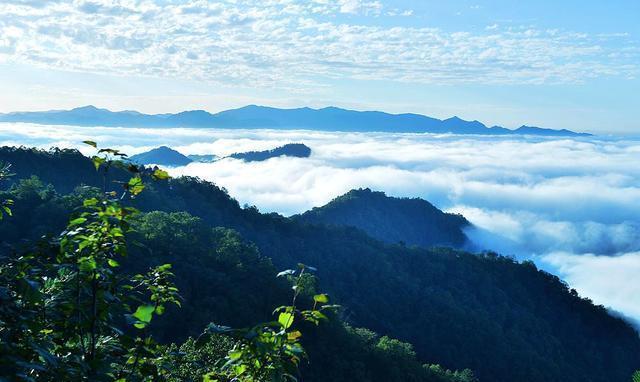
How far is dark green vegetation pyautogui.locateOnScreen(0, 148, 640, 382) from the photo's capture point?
4756 centimetres

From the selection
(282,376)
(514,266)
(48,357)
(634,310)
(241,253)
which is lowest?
(634,310)

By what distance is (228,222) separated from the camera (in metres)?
90.1

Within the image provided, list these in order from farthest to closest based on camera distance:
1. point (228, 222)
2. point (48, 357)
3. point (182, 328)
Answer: point (228, 222)
point (182, 328)
point (48, 357)

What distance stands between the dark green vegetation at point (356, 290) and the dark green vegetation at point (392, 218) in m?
43.7

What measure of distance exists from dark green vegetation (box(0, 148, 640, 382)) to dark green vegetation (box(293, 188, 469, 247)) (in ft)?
143

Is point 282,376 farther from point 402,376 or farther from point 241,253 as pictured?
point 241,253

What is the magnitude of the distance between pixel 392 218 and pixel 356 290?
85894 mm

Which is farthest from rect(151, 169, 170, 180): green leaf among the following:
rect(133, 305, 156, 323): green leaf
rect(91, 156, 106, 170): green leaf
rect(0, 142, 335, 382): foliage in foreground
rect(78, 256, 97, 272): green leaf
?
rect(133, 305, 156, 323): green leaf

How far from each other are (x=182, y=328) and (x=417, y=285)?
187ft

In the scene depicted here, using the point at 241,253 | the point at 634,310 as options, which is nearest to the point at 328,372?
the point at 241,253

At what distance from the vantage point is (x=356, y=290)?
85250 mm

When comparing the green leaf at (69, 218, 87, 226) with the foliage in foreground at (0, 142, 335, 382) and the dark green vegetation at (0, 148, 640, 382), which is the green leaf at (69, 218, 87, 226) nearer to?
the foliage in foreground at (0, 142, 335, 382)

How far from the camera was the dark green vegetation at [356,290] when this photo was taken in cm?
4756

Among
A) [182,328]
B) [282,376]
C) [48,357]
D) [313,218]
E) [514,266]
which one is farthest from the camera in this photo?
[313,218]
